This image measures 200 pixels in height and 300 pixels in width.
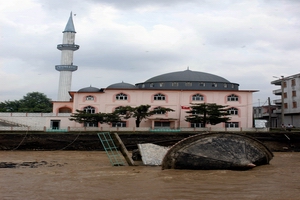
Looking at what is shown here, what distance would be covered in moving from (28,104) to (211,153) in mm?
59590

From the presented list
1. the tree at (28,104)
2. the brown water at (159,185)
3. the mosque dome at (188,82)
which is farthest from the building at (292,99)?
the tree at (28,104)

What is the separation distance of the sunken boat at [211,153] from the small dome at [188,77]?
3445 cm

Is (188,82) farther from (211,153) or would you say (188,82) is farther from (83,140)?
(211,153)

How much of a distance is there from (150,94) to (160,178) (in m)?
31.2

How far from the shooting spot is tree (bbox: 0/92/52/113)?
6088 cm

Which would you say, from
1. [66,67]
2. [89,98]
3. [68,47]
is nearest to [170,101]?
[89,98]

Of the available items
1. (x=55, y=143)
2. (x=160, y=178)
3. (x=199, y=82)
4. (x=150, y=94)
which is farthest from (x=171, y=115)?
(x=160, y=178)

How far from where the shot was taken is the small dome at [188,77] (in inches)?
1841

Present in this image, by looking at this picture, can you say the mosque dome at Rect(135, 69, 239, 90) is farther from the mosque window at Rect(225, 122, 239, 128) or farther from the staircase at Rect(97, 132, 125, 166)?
the staircase at Rect(97, 132, 125, 166)

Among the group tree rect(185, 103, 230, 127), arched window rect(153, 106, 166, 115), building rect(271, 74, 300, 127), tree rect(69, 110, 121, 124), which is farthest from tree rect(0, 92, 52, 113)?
building rect(271, 74, 300, 127)

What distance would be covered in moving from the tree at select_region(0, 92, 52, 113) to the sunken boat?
51.3m

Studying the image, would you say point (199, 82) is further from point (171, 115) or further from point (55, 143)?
point (55, 143)

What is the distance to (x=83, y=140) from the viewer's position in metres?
29.0

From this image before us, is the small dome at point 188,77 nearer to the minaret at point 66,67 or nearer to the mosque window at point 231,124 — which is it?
the mosque window at point 231,124
